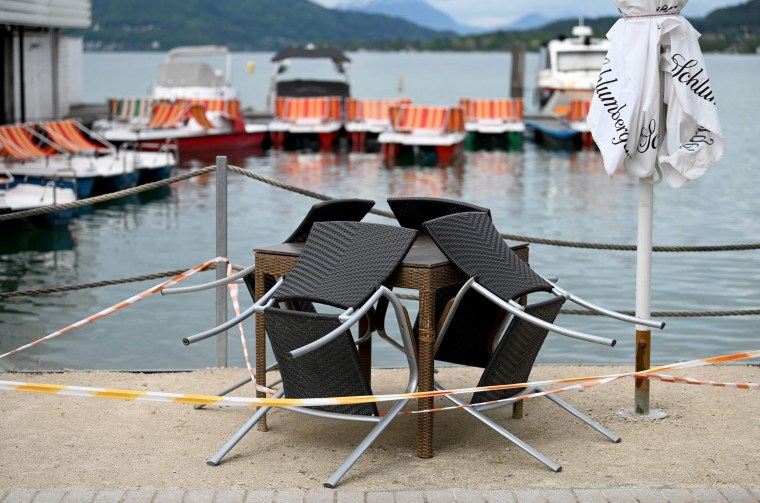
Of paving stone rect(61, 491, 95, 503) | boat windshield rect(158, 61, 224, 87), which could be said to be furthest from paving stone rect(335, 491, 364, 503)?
boat windshield rect(158, 61, 224, 87)

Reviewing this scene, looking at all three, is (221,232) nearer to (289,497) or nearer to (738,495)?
(289,497)

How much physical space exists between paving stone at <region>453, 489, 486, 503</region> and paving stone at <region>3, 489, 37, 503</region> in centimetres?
167

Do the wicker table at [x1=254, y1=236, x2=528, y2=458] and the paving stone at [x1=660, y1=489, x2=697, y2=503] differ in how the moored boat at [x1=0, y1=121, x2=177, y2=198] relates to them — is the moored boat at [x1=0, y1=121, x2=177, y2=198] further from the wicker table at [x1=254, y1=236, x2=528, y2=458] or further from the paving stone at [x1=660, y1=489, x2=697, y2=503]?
the paving stone at [x1=660, y1=489, x2=697, y2=503]

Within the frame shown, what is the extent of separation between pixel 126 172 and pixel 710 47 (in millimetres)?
160400

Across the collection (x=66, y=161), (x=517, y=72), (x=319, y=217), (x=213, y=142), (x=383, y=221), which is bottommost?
(x=383, y=221)

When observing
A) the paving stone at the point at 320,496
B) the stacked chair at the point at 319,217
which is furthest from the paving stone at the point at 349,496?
the stacked chair at the point at 319,217

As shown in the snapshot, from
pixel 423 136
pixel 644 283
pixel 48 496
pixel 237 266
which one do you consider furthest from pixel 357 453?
pixel 423 136

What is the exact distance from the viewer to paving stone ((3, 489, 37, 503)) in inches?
180

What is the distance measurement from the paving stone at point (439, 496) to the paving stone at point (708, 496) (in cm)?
95

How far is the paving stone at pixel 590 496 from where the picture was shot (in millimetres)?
4543

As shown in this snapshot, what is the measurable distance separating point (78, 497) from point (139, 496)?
24 centimetres

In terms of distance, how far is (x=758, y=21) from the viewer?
156 m

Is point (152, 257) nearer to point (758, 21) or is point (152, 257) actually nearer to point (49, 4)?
point (49, 4)

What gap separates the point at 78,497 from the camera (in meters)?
4.61
